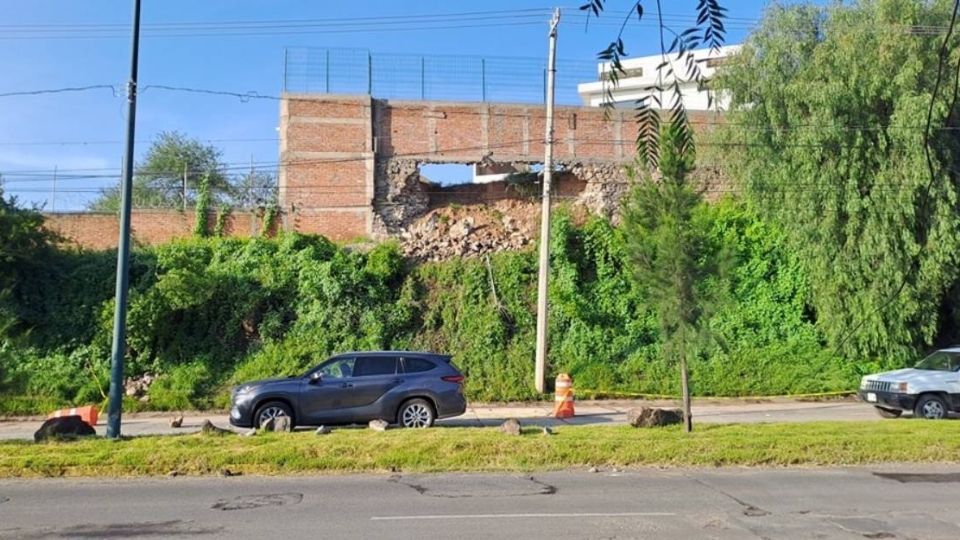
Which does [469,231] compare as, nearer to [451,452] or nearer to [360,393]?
[360,393]

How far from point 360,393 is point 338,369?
0.73m

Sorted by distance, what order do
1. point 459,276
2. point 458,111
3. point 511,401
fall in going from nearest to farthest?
1. point 511,401
2. point 459,276
3. point 458,111

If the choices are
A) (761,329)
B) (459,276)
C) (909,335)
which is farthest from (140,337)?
(909,335)

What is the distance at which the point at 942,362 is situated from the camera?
730 inches

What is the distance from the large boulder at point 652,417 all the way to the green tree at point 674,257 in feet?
2.99

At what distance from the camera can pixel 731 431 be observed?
43.8 feet

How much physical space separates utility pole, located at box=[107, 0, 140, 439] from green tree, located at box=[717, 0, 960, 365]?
1903 cm

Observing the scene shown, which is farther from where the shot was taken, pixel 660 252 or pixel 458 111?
pixel 458 111

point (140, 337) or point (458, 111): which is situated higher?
point (458, 111)

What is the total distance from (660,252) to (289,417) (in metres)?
7.90

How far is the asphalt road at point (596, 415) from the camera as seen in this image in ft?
62.4

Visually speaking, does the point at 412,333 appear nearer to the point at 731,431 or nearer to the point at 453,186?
the point at 453,186

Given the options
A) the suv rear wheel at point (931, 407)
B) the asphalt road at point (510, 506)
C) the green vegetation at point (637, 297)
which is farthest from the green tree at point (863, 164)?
the asphalt road at point (510, 506)

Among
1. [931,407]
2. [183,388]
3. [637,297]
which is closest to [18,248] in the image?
[183,388]
